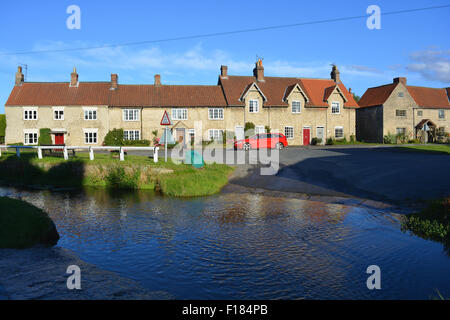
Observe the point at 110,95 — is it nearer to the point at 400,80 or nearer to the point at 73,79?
the point at 73,79

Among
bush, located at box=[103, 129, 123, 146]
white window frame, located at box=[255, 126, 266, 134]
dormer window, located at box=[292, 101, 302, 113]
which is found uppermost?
dormer window, located at box=[292, 101, 302, 113]

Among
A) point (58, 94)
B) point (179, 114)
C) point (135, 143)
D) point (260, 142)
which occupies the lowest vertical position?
point (260, 142)

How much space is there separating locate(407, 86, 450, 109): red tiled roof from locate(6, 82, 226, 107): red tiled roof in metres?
29.2

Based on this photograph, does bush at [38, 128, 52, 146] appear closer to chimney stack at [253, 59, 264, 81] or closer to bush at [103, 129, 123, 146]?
bush at [103, 129, 123, 146]

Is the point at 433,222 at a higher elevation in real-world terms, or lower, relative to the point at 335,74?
lower

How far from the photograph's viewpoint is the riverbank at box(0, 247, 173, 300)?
5.80 meters

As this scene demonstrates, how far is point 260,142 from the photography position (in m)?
35.4

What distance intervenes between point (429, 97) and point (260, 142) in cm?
3553

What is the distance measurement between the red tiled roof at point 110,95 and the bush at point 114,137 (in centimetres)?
348

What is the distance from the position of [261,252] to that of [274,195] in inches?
280

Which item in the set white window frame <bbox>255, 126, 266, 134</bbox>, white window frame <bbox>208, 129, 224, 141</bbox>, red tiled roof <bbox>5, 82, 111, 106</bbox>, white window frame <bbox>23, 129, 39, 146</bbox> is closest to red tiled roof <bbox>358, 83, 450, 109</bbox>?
white window frame <bbox>255, 126, 266, 134</bbox>

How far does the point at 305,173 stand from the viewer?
19188mm

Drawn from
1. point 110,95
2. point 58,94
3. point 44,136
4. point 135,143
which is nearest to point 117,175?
point 135,143
